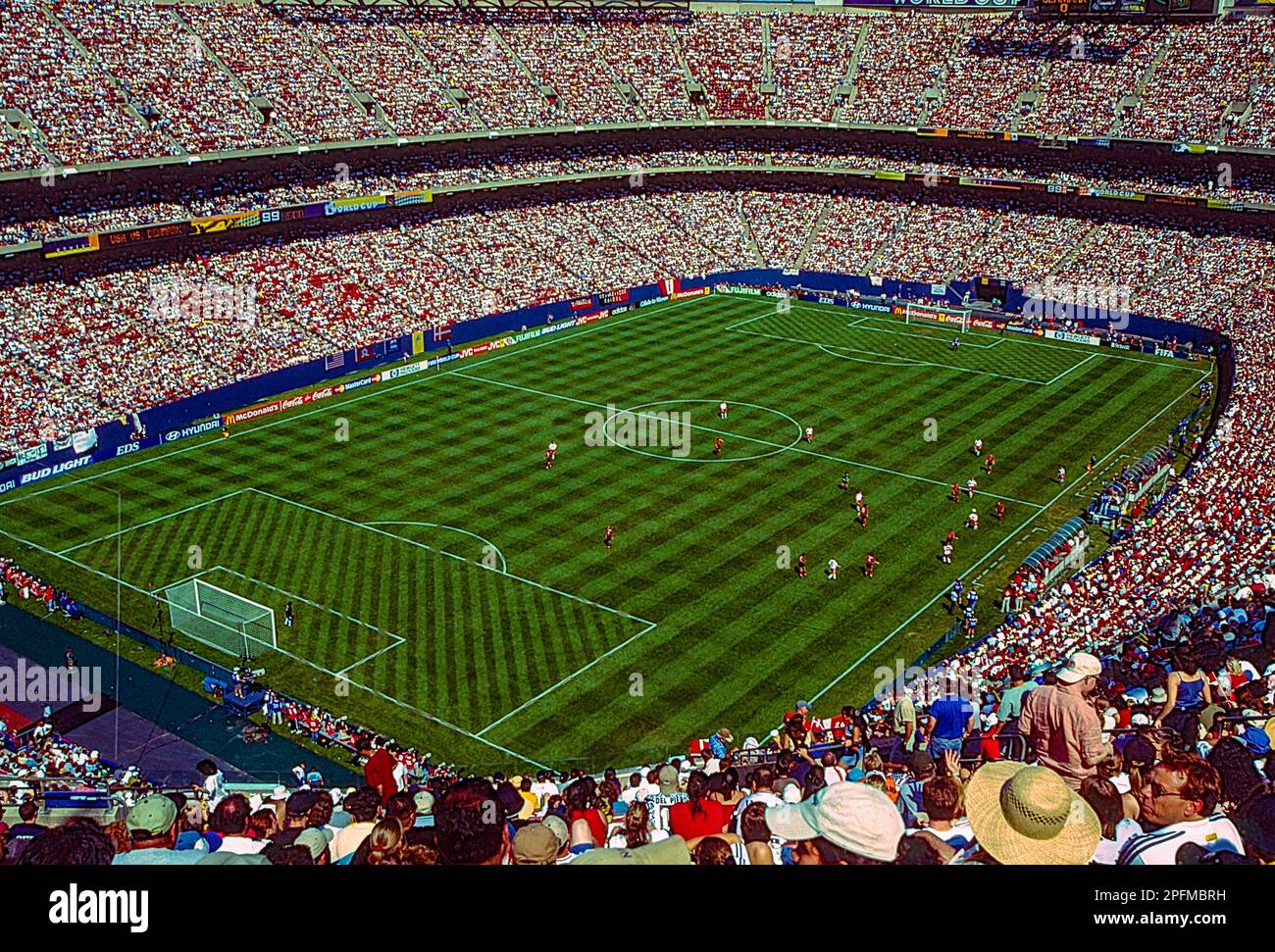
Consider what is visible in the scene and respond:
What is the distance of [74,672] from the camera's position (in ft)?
109

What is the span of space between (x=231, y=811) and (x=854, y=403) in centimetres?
4964

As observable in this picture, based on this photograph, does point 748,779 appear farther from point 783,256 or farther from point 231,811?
point 783,256

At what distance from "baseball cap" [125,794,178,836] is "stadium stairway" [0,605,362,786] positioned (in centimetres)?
1656

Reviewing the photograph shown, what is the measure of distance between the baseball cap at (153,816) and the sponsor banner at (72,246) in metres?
56.1

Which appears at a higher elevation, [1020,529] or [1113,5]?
[1113,5]

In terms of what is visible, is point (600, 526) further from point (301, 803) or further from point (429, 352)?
point (301, 803)

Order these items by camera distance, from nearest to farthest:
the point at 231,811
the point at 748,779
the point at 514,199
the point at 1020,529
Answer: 1. the point at 231,811
2. the point at 748,779
3. the point at 1020,529
4. the point at 514,199

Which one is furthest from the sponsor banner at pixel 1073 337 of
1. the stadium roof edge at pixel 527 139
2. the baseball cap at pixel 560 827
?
the baseball cap at pixel 560 827

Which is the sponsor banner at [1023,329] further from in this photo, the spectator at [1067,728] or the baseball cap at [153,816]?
the baseball cap at [153,816]

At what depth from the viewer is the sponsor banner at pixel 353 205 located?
73625 mm

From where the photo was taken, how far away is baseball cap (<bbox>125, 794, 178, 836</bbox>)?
11062 mm
